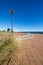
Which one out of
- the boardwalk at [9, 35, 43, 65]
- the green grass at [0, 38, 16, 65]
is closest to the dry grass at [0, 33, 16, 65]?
the green grass at [0, 38, 16, 65]

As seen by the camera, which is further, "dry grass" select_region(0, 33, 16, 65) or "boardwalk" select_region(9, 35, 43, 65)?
"boardwalk" select_region(9, 35, 43, 65)

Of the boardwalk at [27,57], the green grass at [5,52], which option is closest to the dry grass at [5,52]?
the green grass at [5,52]

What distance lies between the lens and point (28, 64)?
202 inches

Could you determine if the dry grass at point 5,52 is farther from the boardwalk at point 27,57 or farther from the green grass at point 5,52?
the boardwalk at point 27,57

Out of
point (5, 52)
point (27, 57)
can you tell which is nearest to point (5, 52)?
point (5, 52)

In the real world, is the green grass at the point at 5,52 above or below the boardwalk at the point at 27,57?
above

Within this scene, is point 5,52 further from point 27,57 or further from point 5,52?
point 27,57

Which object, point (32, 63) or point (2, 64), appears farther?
point (32, 63)

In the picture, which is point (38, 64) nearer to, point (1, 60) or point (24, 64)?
point (24, 64)

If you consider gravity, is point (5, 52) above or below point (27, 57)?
above

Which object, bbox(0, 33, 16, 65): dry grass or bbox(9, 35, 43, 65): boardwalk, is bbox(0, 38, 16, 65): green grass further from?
bbox(9, 35, 43, 65): boardwalk

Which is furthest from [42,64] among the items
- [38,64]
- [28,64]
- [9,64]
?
[9,64]

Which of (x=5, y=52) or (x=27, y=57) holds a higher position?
(x=5, y=52)

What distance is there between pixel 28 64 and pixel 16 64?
0.57 meters
